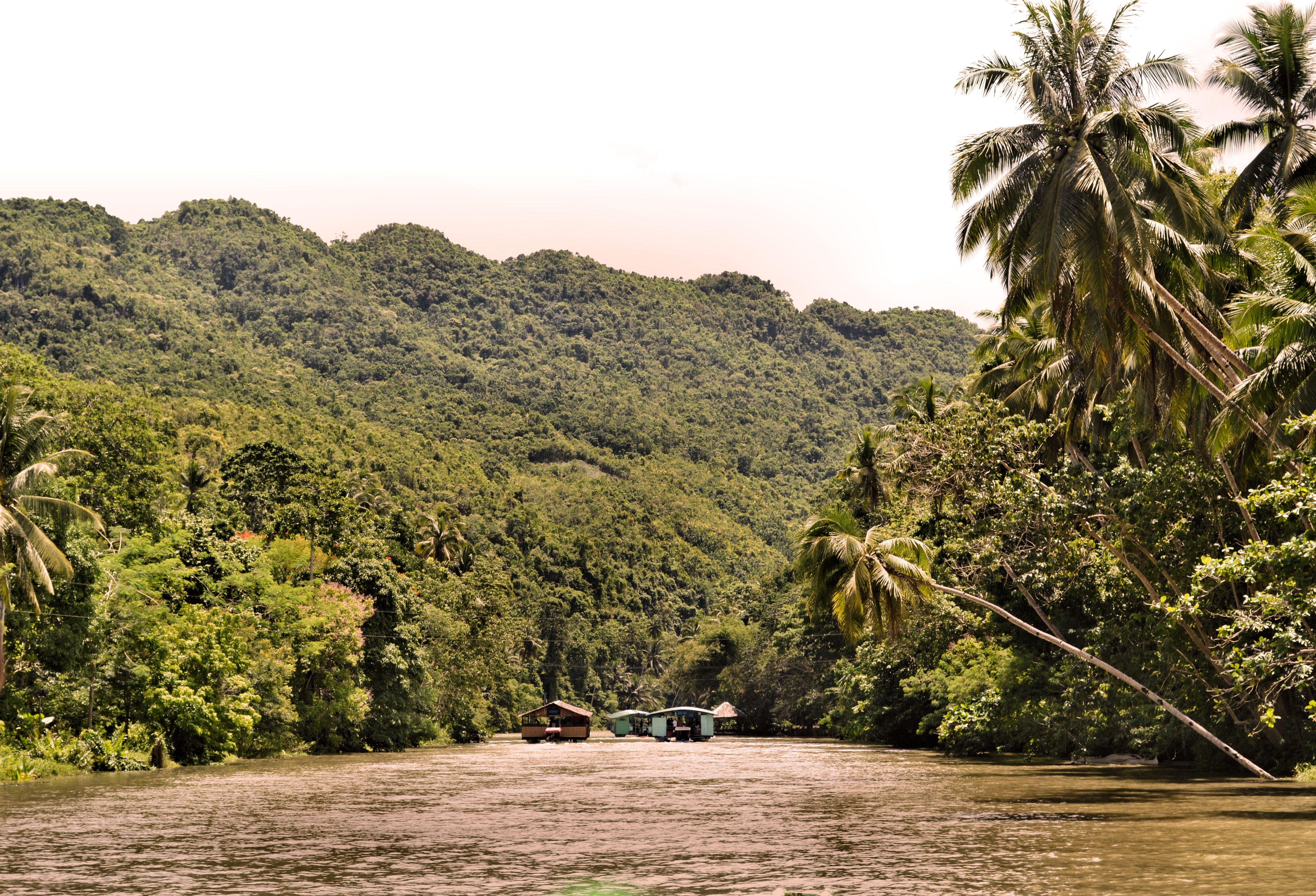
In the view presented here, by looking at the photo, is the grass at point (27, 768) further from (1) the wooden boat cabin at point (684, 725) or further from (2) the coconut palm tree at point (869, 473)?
(1) the wooden boat cabin at point (684, 725)

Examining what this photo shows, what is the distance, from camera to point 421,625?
6906cm

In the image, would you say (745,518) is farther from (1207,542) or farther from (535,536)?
(1207,542)

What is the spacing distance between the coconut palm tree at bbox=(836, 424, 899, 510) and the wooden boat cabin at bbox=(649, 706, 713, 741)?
2446 cm

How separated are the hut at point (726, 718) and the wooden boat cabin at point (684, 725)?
145cm

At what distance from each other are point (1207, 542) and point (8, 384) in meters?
40.5

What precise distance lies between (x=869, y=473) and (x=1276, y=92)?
1608 inches

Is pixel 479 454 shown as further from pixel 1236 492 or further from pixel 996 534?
pixel 1236 492

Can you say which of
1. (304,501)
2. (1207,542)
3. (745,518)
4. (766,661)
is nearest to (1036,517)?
(1207,542)

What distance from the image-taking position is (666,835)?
21312 millimetres

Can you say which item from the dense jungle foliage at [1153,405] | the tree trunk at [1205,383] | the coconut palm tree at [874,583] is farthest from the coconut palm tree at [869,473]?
the tree trunk at [1205,383]

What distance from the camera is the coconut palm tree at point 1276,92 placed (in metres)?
28.8

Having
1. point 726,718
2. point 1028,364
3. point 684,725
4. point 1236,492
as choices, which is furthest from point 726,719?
point 1236,492

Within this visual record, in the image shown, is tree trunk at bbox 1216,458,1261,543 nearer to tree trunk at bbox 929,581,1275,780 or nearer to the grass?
tree trunk at bbox 929,581,1275,780

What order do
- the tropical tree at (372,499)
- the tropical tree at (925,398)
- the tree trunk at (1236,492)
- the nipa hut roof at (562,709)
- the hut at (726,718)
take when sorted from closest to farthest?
the tree trunk at (1236,492)
the tropical tree at (925,398)
the tropical tree at (372,499)
the nipa hut roof at (562,709)
the hut at (726,718)
